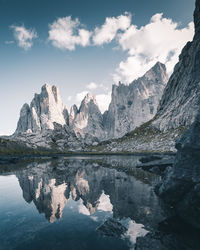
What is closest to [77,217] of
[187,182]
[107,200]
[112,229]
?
[112,229]

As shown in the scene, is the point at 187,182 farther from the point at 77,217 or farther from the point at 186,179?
the point at 77,217

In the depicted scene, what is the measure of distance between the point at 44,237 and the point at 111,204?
10.5m

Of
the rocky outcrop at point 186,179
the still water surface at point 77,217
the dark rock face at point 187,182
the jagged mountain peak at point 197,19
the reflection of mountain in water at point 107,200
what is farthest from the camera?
the jagged mountain peak at point 197,19

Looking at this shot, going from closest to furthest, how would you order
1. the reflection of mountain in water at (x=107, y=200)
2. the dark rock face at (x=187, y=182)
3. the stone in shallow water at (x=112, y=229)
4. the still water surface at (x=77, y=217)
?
the still water surface at (x=77, y=217), the stone in shallow water at (x=112, y=229), the dark rock face at (x=187, y=182), the reflection of mountain in water at (x=107, y=200)

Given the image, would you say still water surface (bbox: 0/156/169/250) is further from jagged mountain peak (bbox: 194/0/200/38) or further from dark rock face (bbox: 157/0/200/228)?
jagged mountain peak (bbox: 194/0/200/38)

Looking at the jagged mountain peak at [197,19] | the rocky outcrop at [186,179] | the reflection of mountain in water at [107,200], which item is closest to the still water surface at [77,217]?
the reflection of mountain in water at [107,200]

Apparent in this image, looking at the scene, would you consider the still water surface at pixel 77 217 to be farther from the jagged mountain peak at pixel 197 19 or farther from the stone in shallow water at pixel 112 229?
the jagged mountain peak at pixel 197 19

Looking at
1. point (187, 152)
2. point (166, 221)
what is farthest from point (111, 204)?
point (187, 152)

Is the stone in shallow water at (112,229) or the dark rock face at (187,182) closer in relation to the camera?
the stone in shallow water at (112,229)

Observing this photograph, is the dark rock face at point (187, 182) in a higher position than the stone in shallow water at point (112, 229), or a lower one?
higher

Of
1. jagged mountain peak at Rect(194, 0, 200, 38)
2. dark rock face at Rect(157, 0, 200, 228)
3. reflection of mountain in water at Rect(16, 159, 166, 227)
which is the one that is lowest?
reflection of mountain in water at Rect(16, 159, 166, 227)

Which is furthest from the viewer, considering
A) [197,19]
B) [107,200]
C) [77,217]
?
[197,19]

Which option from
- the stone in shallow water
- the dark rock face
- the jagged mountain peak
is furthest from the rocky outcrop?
the jagged mountain peak

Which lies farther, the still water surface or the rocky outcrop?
the rocky outcrop
